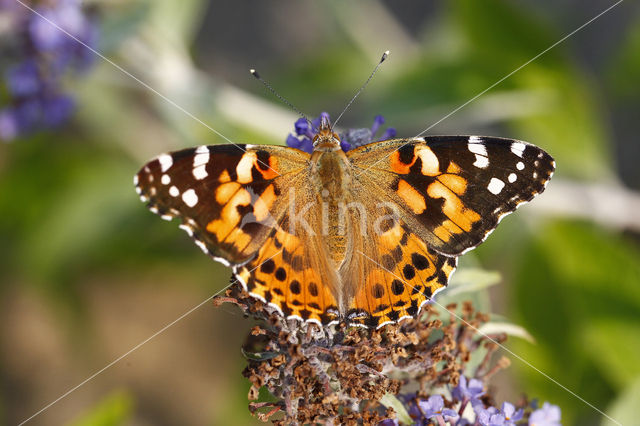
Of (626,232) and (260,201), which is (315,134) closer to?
(260,201)

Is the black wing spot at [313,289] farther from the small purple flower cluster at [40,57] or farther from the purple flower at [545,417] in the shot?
the small purple flower cluster at [40,57]

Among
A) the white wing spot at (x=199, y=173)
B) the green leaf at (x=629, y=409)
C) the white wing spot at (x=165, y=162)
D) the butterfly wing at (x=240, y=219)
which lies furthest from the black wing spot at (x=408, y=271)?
the green leaf at (x=629, y=409)

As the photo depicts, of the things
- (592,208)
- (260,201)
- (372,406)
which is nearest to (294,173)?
(260,201)

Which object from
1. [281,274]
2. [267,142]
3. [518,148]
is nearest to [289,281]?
[281,274]

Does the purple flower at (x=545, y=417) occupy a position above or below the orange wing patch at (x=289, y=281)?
below

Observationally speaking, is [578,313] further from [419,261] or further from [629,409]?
[419,261]

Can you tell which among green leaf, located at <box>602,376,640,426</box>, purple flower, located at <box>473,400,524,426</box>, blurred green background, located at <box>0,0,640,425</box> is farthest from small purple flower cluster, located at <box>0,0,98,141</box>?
green leaf, located at <box>602,376,640,426</box>

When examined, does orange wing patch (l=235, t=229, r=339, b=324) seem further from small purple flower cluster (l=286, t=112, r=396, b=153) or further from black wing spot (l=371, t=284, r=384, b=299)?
small purple flower cluster (l=286, t=112, r=396, b=153)
